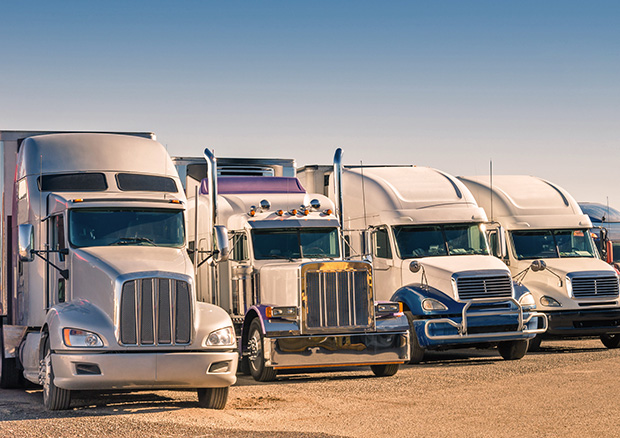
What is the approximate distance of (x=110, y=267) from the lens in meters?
12.8

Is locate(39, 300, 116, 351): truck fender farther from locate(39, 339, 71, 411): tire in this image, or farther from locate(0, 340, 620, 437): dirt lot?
locate(0, 340, 620, 437): dirt lot

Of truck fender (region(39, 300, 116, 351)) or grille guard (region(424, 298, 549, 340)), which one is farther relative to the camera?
grille guard (region(424, 298, 549, 340))

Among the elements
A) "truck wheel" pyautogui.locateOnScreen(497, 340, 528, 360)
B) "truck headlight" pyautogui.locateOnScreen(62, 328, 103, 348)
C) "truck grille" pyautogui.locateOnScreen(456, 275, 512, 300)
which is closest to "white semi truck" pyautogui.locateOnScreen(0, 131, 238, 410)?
"truck headlight" pyautogui.locateOnScreen(62, 328, 103, 348)

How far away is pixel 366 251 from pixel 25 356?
6.91 metres

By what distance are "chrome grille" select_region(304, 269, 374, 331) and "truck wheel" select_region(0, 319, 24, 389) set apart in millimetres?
4604

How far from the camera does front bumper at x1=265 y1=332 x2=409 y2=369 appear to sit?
622 inches

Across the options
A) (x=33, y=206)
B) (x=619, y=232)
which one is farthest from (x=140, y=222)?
(x=619, y=232)

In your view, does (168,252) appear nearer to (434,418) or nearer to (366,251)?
(434,418)

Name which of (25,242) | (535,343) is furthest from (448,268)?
(25,242)

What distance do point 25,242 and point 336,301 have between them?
509 centimetres

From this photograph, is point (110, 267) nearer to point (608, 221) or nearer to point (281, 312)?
point (281, 312)

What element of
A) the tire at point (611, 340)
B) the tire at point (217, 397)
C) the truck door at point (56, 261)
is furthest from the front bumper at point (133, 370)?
the tire at point (611, 340)

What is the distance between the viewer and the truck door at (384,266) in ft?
66.2

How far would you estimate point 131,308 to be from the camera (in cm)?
1241
